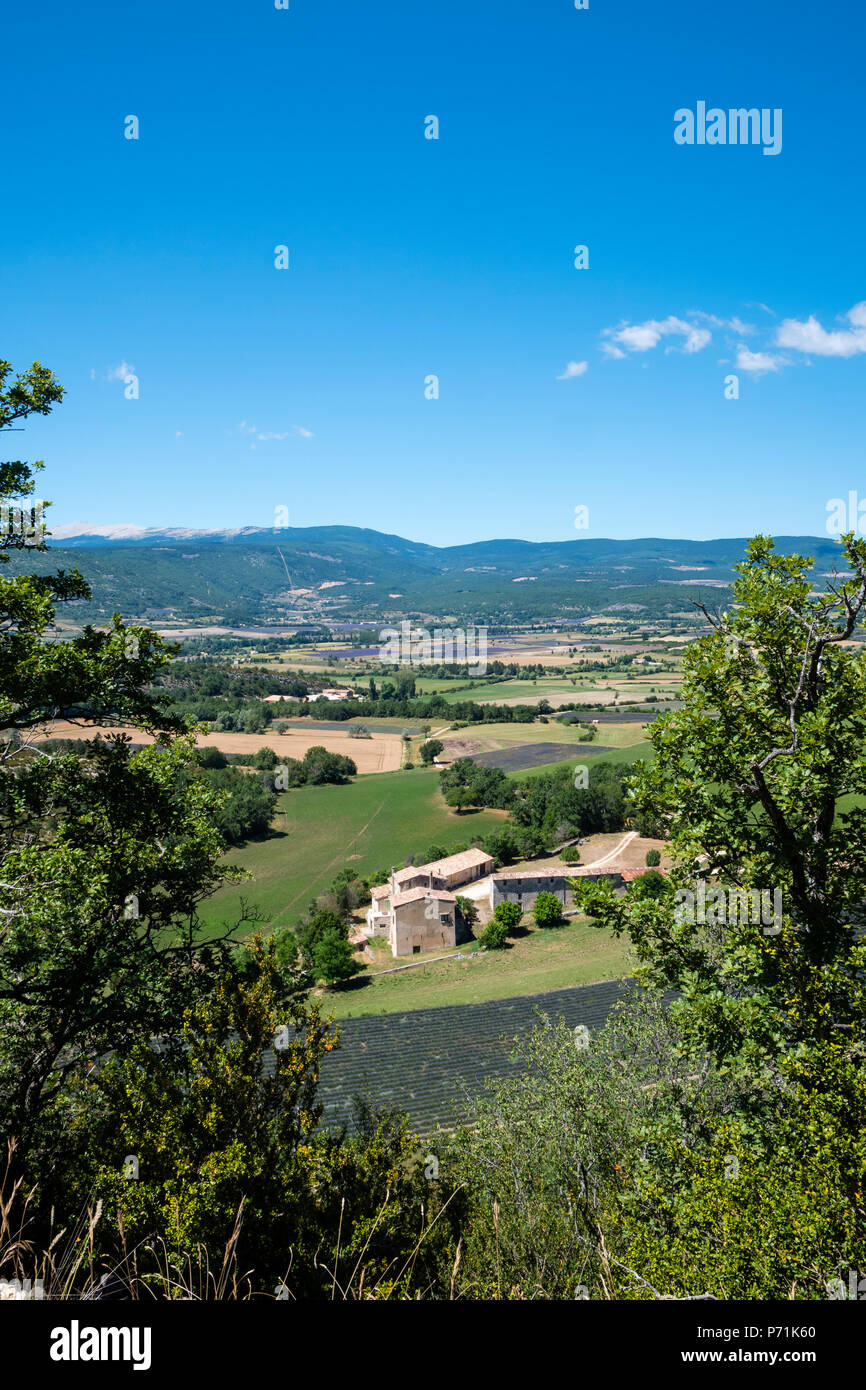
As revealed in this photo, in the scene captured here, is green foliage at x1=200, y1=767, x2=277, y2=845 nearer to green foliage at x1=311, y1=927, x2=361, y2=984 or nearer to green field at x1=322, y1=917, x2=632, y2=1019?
green field at x1=322, y1=917, x2=632, y2=1019

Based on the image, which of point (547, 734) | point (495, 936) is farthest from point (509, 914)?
point (547, 734)

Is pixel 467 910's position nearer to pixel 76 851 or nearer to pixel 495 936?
pixel 495 936

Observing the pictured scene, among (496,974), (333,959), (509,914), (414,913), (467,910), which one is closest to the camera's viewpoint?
(333,959)

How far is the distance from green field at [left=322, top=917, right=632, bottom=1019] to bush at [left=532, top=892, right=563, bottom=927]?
2.02 ft

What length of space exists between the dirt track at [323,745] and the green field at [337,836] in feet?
22.3

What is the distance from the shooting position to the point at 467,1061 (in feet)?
92.5

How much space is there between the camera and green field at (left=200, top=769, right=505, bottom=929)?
54.7 meters

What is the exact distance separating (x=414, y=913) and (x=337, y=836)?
21918 millimetres

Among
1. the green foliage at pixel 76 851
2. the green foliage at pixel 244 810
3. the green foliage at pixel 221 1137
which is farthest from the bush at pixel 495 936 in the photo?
the green foliage at pixel 221 1137

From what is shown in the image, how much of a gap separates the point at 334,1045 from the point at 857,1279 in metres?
4.98

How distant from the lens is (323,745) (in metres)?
95.6

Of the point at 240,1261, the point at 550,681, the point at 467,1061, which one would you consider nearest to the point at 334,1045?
the point at 240,1261

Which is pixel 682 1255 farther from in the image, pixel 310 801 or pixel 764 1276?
pixel 310 801

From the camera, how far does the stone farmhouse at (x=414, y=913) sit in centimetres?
4675
